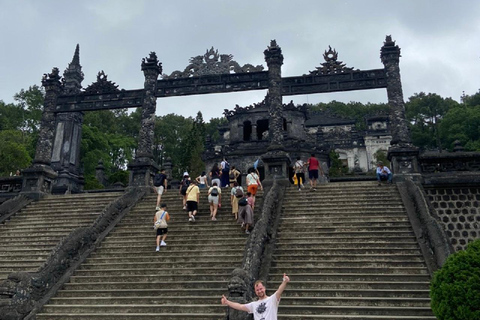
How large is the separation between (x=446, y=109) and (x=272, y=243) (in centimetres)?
5051

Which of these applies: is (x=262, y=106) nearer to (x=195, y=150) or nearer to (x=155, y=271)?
(x=195, y=150)

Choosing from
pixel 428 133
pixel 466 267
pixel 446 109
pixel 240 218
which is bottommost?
pixel 466 267

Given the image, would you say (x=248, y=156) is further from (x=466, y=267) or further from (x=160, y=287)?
(x=466, y=267)

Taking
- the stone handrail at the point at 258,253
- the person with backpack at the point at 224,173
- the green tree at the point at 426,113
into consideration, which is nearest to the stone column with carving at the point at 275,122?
the person with backpack at the point at 224,173

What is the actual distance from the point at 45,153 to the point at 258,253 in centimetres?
1244

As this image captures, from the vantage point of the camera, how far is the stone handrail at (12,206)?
13489mm

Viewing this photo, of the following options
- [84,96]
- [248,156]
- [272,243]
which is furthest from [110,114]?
[272,243]

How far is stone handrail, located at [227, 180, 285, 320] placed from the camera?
6.98 m

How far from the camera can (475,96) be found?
53.3 metres

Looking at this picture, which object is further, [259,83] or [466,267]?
[259,83]

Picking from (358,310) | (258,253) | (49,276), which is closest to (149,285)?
(49,276)

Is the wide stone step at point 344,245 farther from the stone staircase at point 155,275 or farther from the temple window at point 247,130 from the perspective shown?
the temple window at point 247,130

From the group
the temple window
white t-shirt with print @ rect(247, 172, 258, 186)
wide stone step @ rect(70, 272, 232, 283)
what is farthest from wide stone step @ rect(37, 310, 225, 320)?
the temple window

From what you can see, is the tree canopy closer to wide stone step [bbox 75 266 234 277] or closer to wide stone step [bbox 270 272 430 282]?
wide stone step [bbox 75 266 234 277]
